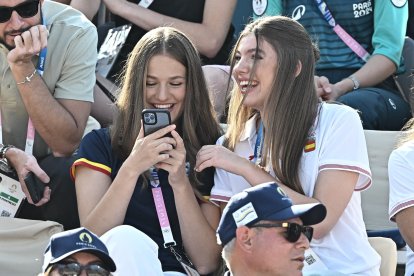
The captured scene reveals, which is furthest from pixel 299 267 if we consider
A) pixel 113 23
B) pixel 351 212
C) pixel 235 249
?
pixel 113 23

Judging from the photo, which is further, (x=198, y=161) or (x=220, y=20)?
(x=220, y=20)

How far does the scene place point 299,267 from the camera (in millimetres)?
4020

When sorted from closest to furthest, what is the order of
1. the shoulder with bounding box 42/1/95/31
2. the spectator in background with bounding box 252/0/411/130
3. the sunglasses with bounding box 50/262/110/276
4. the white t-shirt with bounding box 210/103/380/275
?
the sunglasses with bounding box 50/262/110/276 < the white t-shirt with bounding box 210/103/380/275 < the shoulder with bounding box 42/1/95/31 < the spectator in background with bounding box 252/0/411/130

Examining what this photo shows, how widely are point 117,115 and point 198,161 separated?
640 mm

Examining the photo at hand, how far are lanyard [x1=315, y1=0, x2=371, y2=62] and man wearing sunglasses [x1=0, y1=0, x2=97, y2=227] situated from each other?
4.89ft

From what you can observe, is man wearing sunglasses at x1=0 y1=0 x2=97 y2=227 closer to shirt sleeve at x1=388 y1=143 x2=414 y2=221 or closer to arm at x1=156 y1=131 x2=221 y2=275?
arm at x1=156 y1=131 x2=221 y2=275

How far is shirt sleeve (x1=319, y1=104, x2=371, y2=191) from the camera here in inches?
186

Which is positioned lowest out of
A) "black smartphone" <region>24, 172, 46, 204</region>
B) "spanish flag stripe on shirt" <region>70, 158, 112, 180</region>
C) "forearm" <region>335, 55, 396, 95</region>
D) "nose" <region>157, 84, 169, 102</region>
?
"black smartphone" <region>24, 172, 46, 204</region>

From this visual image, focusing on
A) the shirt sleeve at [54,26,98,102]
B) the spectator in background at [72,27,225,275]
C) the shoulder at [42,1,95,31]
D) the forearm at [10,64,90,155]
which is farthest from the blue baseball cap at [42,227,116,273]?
the shoulder at [42,1,95,31]

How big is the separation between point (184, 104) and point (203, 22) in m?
1.42

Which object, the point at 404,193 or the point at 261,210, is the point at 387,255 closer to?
the point at 404,193

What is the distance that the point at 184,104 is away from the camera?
17.2ft

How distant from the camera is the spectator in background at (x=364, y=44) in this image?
6.31 m

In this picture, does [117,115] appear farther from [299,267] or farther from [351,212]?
[299,267]
